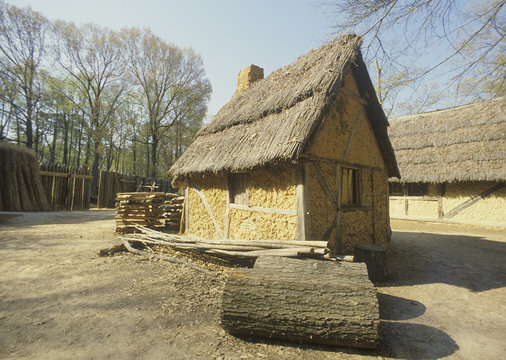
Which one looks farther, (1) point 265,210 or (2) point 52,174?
(2) point 52,174

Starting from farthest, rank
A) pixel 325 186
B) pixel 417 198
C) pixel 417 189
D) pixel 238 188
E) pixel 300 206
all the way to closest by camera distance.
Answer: pixel 417 189
pixel 417 198
pixel 238 188
pixel 325 186
pixel 300 206

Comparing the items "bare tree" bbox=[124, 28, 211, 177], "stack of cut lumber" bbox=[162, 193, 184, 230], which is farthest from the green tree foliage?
"stack of cut lumber" bbox=[162, 193, 184, 230]

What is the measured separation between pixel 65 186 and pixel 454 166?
830 inches

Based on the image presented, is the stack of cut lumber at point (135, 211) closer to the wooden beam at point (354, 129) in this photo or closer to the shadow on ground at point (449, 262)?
the wooden beam at point (354, 129)

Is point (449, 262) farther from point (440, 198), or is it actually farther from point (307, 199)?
point (440, 198)

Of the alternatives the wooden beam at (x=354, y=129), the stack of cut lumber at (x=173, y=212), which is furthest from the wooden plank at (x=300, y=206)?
the stack of cut lumber at (x=173, y=212)

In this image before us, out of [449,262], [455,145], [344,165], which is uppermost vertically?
[455,145]

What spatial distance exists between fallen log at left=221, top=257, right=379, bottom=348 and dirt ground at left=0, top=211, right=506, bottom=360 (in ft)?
0.59

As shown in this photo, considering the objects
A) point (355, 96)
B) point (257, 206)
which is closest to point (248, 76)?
point (355, 96)

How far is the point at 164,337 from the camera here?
3.23 m

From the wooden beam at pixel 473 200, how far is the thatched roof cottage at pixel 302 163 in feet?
21.3

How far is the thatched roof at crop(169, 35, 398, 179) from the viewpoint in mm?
5551

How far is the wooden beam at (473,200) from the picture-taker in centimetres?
1137

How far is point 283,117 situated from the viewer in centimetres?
633
